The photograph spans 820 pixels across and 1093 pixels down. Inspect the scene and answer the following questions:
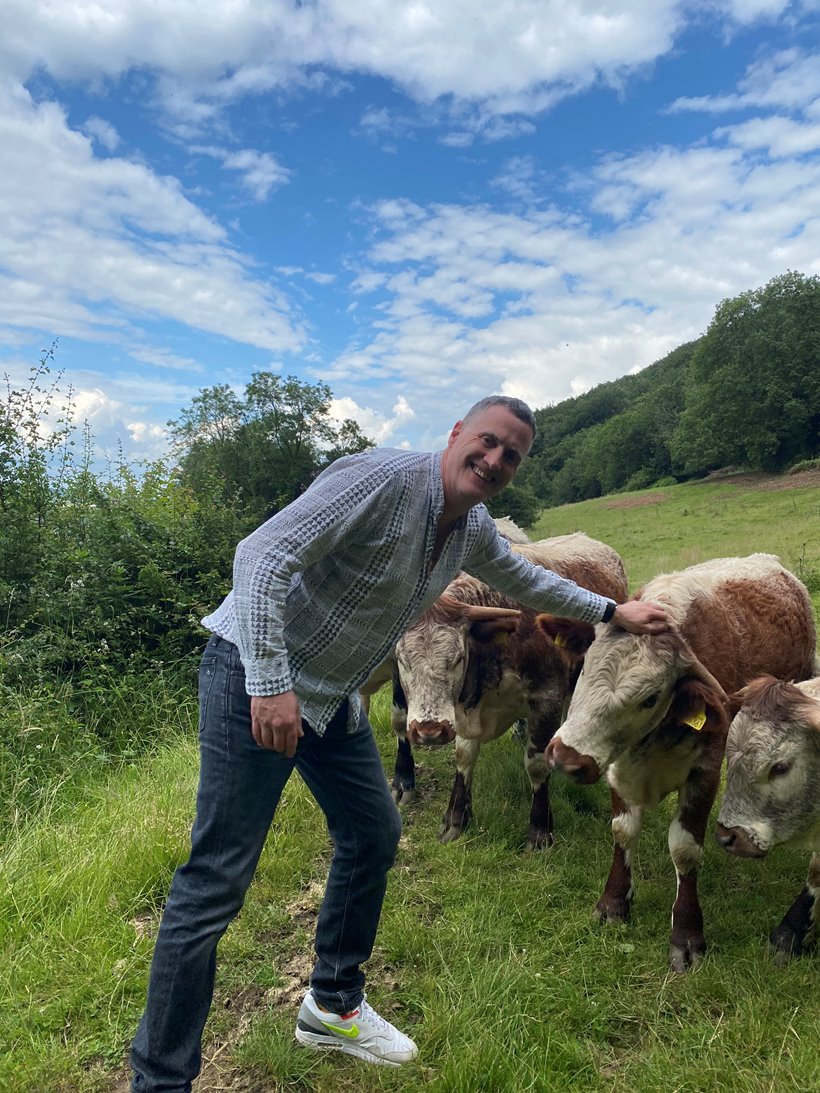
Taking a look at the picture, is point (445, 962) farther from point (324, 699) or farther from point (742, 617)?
point (742, 617)

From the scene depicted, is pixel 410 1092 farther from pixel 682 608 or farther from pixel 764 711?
pixel 682 608

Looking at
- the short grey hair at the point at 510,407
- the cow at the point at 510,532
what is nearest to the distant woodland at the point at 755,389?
the cow at the point at 510,532

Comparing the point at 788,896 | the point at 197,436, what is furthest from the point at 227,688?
the point at 197,436

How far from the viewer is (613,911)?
13.5ft

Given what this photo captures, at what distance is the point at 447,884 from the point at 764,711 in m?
2.29

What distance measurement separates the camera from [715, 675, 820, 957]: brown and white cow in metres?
3.34

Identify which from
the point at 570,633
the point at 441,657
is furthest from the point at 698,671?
the point at 441,657

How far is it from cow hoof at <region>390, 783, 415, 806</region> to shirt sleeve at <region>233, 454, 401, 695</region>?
4.00 metres

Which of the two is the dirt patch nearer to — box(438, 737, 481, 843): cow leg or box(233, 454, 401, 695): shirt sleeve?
box(438, 737, 481, 843): cow leg

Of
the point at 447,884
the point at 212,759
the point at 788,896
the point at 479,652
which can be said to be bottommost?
the point at 788,896

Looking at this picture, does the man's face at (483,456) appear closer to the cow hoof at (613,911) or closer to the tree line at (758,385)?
the cow hoof at (613,911)

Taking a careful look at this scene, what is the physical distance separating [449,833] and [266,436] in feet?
106

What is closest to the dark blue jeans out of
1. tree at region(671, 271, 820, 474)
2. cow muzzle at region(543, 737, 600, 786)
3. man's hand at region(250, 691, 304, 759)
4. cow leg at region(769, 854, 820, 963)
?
man's hand at region(250, 691, 304, 759)

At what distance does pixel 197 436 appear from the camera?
39.6 m
